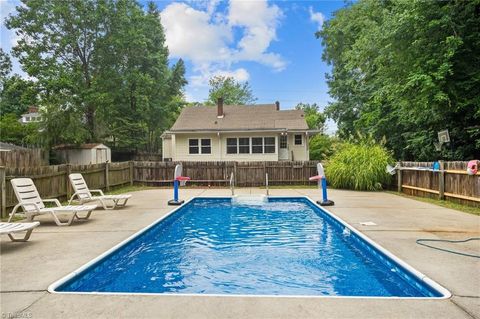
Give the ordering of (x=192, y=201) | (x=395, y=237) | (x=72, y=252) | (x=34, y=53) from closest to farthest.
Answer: (x=72, y=252), (x=395, y=237), (x=192, y=201), (x=34, y=53)

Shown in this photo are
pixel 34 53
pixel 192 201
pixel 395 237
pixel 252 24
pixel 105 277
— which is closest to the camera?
pixel 105 277

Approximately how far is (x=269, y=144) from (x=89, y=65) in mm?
17243

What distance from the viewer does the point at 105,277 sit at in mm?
4344

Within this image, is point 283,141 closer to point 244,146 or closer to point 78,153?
point 244,146

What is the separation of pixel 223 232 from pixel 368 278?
3736 mm

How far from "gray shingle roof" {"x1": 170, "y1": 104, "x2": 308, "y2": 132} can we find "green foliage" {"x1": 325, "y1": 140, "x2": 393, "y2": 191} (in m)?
6.89

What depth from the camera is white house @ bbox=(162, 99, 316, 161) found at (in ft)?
70.5

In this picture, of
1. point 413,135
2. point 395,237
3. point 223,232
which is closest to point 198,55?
point 413,135

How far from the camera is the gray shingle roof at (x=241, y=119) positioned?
71.6 ft

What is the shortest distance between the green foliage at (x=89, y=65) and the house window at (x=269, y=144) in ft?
43.4

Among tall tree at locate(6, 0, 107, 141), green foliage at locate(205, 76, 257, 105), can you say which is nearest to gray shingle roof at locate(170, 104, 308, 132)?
tall tree at locate(6, 0, 107, 141)

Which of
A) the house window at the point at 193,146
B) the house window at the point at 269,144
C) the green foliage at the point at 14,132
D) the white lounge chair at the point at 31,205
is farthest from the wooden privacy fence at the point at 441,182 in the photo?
the green foliage at the point at 14,132

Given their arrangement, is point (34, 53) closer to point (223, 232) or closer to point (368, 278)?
point (223, 232)

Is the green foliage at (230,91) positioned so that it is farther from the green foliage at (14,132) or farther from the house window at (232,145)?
the house window at (232,145)
